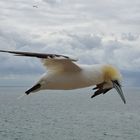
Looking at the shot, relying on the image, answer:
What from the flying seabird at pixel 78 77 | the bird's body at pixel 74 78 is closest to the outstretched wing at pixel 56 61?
the flying seabird at pixel 78 77

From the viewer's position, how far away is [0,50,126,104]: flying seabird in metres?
11.6

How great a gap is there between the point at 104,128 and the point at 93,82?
111 meters

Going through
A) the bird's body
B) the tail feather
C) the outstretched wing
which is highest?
the outstretched wing

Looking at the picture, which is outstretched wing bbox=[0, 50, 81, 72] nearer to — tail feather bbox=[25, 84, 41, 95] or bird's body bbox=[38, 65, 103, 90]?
bird's body bbox=[38, 65, 103, 90]

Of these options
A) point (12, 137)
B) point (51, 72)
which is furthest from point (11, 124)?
point (51, 72)

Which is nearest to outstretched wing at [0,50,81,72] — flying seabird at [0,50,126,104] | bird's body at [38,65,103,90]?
flying seabird at [0,50,126,104]

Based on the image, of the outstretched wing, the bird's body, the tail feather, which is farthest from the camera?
the tail feather

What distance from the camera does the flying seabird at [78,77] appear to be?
1162 centimetres

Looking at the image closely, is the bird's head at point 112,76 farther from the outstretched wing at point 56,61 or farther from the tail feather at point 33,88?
the tail feather at point 33,88

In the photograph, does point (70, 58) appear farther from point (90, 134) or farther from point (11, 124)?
point (11, 124)

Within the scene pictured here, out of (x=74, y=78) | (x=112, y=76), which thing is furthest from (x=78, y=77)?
(x=112, y=76)

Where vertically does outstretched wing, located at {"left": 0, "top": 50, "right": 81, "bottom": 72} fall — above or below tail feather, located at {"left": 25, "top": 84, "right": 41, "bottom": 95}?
above

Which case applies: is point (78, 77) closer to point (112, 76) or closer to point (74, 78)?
point (74, 78)

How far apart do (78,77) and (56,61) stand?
67 centimetres
